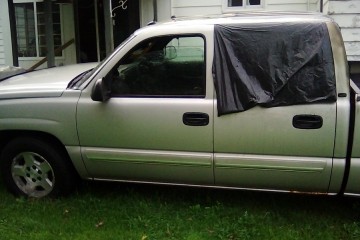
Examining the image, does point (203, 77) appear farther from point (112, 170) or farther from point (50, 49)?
point (50, 49)

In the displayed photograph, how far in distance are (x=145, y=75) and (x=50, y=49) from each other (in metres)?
5.26

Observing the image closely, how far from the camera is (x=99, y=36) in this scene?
1135 centimetres

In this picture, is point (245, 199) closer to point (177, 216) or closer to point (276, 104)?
point (177, 216)

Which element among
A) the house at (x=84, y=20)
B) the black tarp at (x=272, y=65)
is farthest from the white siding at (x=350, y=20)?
the black tarp at (x=272, y=65)

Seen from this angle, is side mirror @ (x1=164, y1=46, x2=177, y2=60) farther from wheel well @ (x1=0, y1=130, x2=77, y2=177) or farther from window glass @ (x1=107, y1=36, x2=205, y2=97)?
wheel well @ (x1=0, y1=130, x2=77, y2=177)

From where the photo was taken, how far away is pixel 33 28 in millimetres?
11469

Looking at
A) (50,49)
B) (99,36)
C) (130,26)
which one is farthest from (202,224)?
(99,36)

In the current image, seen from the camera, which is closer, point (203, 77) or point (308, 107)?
point (308, 107)

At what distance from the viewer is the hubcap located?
4.23 metres

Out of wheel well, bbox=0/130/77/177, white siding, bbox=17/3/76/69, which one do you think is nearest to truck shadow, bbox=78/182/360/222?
wheel well, bbox=0/130/77/177

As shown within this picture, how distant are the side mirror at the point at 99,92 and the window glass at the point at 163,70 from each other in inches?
4.0

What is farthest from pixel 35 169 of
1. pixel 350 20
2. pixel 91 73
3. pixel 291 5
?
pixel 291 5

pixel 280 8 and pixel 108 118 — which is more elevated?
pixel 280 8

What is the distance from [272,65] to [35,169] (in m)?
2.41
